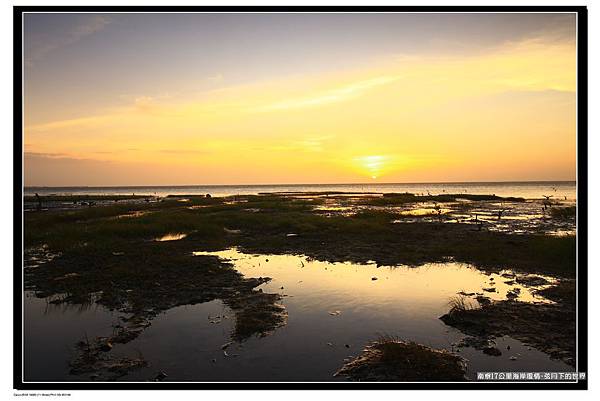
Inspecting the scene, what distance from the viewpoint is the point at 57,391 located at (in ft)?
21.8

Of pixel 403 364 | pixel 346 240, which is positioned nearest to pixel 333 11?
pixel 403 364

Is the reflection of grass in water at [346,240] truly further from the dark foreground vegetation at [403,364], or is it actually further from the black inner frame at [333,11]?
the black inner frame at [333,11]

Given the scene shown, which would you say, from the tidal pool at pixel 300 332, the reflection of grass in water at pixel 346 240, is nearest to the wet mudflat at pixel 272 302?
the tidal pool at pixel 300 332

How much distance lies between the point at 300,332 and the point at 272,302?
2730 millimetres

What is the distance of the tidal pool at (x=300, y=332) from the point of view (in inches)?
312

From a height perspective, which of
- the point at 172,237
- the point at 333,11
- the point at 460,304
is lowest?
the point at 460,304

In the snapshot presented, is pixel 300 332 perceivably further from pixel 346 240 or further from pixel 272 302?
pixel 346 240

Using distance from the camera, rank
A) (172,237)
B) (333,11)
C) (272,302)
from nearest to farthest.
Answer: (333,11) → (272,302) → (172,237)

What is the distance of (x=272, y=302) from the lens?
1223cm

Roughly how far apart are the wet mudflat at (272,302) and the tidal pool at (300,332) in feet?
0.13

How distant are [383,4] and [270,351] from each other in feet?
27.3

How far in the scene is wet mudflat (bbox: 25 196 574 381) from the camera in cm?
820

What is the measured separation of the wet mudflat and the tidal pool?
4 cm

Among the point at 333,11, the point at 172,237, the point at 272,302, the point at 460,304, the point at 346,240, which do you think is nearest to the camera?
the point at 333,11
